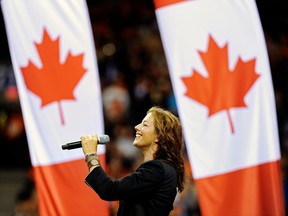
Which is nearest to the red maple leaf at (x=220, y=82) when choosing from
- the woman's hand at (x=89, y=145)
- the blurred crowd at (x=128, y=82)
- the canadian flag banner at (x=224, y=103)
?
the canadian flag banner at (x=224, y=103)

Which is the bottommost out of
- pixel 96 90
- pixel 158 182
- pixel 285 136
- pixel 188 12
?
pixel 285 136

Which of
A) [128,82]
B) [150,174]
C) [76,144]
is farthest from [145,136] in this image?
[128,82]

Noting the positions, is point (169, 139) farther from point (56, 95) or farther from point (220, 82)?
point (56, 95)

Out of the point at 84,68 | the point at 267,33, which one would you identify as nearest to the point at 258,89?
the point at 84,68

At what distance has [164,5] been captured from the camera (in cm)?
514

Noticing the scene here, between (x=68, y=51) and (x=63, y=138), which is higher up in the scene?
(x=68, y=51)

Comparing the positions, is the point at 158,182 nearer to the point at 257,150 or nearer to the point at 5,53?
the point at 257,150

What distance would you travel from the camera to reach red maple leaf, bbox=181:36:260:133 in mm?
5066

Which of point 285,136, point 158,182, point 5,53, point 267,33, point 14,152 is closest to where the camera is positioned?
point 158,182

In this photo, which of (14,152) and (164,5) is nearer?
(164,5)

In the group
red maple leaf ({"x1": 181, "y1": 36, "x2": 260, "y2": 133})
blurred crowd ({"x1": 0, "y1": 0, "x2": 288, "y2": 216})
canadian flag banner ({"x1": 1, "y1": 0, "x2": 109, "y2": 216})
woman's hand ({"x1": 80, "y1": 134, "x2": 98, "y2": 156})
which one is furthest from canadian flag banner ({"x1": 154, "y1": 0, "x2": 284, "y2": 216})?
blurred crowd ({"x1": 0, "y1": 0, "x2": 288, "y2": 216})

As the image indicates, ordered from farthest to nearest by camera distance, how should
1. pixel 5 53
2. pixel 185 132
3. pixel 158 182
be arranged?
pixel 5 53 → pixel 185 132 → pixel 158 182

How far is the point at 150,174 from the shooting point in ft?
12.7

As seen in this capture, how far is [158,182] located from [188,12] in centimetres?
164
